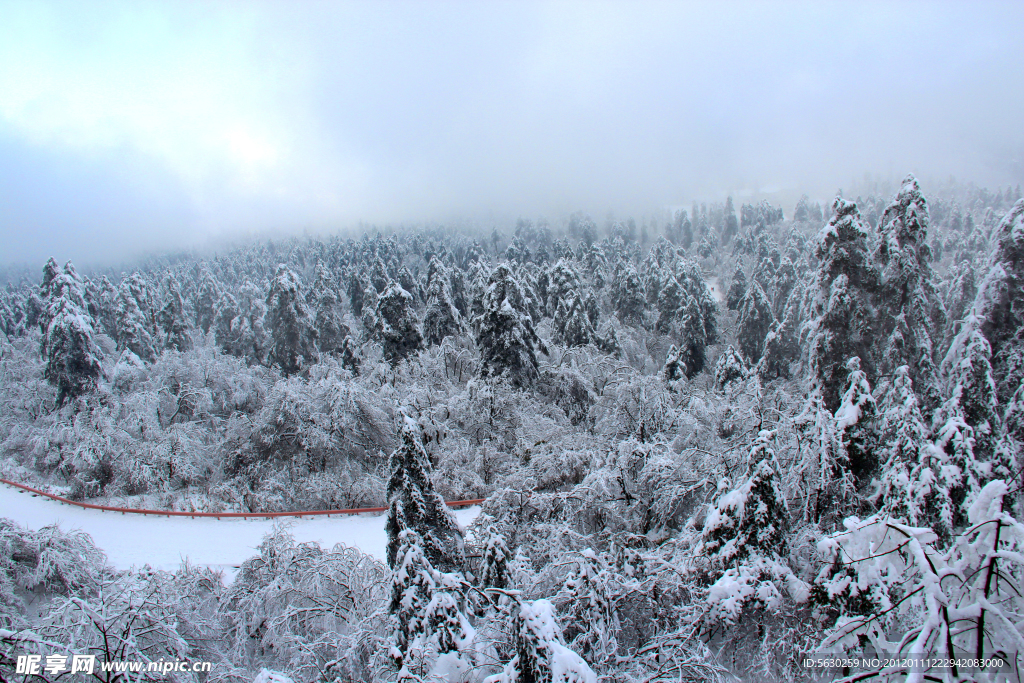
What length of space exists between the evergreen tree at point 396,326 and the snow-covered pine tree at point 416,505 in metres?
21.3

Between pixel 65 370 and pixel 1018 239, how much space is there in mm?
39780

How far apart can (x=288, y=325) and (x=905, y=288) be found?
32932 millimetres

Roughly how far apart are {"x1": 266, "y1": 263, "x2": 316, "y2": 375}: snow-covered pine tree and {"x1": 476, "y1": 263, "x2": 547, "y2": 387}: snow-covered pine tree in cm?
1580

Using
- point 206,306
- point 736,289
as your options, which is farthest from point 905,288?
point 206,306

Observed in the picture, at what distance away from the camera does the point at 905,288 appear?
13.9 meters

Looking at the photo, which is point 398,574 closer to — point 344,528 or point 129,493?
point 344,528

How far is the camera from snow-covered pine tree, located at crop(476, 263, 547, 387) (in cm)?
2289

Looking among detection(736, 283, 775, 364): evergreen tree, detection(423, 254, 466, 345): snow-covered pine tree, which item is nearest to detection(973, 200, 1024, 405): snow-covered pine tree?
detection(736, 283, 775, 364): evergreen tree

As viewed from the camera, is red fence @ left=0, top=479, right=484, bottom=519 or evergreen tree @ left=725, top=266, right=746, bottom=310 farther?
evergreen tree @ left=725, top=266, right=746, bottom=310

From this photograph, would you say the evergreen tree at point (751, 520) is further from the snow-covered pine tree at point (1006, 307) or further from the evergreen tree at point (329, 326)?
the evergreen tree at point (329, 326)

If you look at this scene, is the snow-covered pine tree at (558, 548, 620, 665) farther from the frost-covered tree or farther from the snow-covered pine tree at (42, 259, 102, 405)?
the snow-covered pine tree at (42, 259, 102, 405)

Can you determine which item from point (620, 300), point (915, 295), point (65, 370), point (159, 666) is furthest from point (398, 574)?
point (620, 300)

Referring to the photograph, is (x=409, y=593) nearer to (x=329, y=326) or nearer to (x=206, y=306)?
(x=329, y=326)

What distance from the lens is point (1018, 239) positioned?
38.9 ft
